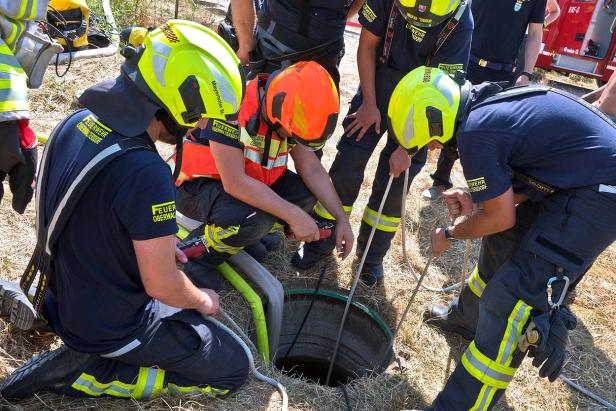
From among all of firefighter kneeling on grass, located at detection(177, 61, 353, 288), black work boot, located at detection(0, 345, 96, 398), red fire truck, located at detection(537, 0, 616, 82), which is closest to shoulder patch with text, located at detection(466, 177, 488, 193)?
firefighter kneeling on grass, located at detection(177, 61, 353, 288)

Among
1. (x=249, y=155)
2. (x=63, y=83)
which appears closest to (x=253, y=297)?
(x=249, y=155)

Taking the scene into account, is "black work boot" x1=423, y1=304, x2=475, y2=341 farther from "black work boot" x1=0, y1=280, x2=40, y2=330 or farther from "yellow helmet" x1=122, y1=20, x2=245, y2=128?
"black work boot" x1=0, y1=280, x2=40, y2=330

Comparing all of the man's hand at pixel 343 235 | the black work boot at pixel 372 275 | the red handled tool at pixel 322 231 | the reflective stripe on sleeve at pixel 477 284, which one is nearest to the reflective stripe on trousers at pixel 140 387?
the red handled tool at pixel 322 231

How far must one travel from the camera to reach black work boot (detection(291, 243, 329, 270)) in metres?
4.19

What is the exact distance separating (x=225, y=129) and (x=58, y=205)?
3.58 feet

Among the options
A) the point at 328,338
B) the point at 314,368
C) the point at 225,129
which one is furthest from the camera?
the point at 314,368

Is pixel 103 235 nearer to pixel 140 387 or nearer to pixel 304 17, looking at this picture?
pixel 140 387

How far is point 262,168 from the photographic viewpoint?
3432 millimetres

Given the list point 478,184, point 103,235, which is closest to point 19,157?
point 103,235

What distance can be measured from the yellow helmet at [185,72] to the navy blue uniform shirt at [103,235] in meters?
0.20

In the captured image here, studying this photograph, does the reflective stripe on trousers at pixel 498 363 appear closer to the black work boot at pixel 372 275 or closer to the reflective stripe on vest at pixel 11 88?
the black work boot at pixel 372 275

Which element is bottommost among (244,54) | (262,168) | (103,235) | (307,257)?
(307,257)

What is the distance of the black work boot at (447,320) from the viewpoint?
391 cm

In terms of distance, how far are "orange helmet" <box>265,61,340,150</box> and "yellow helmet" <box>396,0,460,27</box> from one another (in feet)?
2.39
